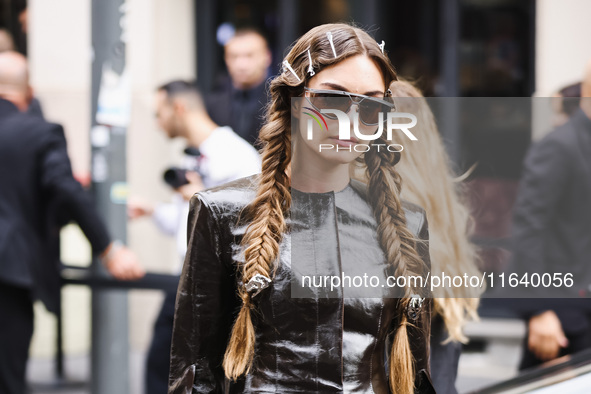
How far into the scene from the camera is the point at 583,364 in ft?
8.34

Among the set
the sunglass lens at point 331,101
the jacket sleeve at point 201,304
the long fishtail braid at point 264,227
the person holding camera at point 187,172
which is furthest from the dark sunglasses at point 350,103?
the person holding camera at point 187,172

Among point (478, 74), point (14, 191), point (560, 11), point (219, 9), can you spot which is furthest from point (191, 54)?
point (14, 191)

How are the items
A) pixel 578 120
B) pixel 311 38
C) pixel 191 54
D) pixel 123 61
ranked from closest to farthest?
pixel 311 38
pixel 578 120
pixel 123 61
pixel 191 54

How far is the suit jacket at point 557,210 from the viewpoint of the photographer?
211 cm

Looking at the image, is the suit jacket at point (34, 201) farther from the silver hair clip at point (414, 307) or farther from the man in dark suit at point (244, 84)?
the silver hair clip at point (414, 307)

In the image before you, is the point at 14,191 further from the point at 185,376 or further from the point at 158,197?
the point at 158,197

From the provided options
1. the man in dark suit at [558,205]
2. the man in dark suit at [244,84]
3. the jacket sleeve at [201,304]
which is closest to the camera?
the jacket sleeve at [201,304]

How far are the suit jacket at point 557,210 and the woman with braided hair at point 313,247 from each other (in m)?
0.34

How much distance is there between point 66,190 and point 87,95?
137 inches

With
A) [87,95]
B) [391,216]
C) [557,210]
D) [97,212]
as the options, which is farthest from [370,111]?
[87,95]

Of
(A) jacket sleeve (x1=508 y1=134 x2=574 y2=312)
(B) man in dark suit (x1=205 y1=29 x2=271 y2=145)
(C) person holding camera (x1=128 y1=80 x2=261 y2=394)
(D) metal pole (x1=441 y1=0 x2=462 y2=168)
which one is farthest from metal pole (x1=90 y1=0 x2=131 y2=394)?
(D) metal pole (x1=441 y1=0 x2=462 y2=168)

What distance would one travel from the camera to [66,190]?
446cm

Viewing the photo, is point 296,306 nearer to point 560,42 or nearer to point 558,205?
point 558,205

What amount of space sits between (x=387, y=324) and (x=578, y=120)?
819 millimetres
